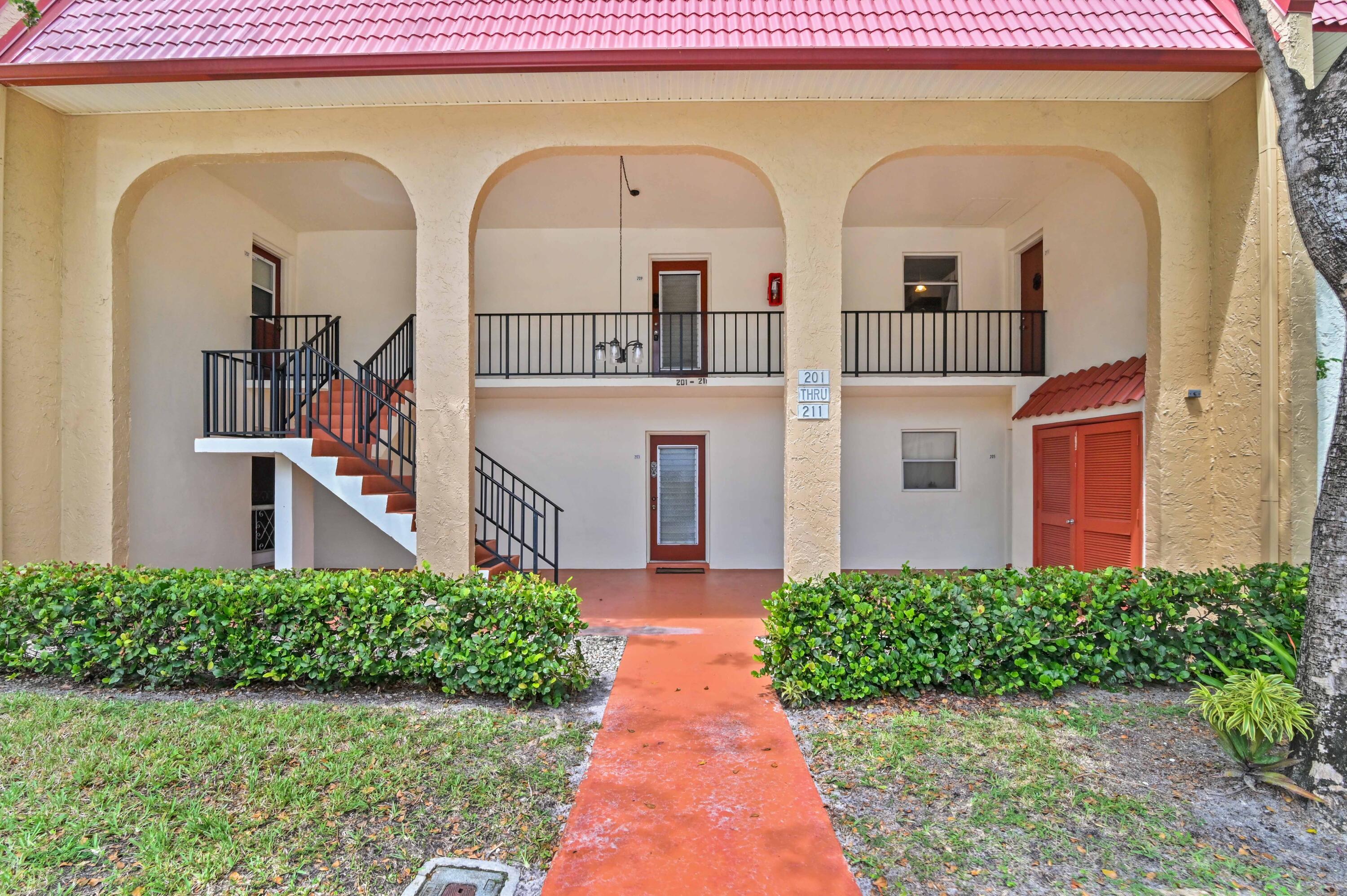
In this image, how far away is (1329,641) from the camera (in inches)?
123

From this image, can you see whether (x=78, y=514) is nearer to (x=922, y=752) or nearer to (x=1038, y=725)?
(x=922, y=752)

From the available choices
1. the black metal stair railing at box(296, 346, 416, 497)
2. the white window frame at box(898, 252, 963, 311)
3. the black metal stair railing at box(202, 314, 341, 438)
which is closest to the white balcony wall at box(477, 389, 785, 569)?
the black metal stair railing at box(296, 346, 416, 497)

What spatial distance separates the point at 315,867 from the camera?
259cm

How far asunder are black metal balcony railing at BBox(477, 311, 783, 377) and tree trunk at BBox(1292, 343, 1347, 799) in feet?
22.5

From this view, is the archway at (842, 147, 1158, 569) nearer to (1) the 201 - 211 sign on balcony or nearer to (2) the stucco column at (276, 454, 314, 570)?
(1) the 201 - 211 sign on balcony

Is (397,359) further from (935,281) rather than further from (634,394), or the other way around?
(935,281)

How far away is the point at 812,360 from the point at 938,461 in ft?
17.7

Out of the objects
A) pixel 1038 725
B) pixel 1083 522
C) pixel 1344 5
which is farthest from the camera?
pixel 1083 522

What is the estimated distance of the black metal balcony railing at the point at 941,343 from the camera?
943 cm

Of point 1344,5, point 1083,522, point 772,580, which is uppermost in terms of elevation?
point 1344,5

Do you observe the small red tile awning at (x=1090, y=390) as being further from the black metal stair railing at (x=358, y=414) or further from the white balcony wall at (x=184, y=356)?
the white balcony wall at (x=184, y=356)

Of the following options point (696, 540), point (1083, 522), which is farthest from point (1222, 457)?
point (696, 540)

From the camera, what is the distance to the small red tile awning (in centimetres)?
696

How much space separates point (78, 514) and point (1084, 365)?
1049 centimetres
